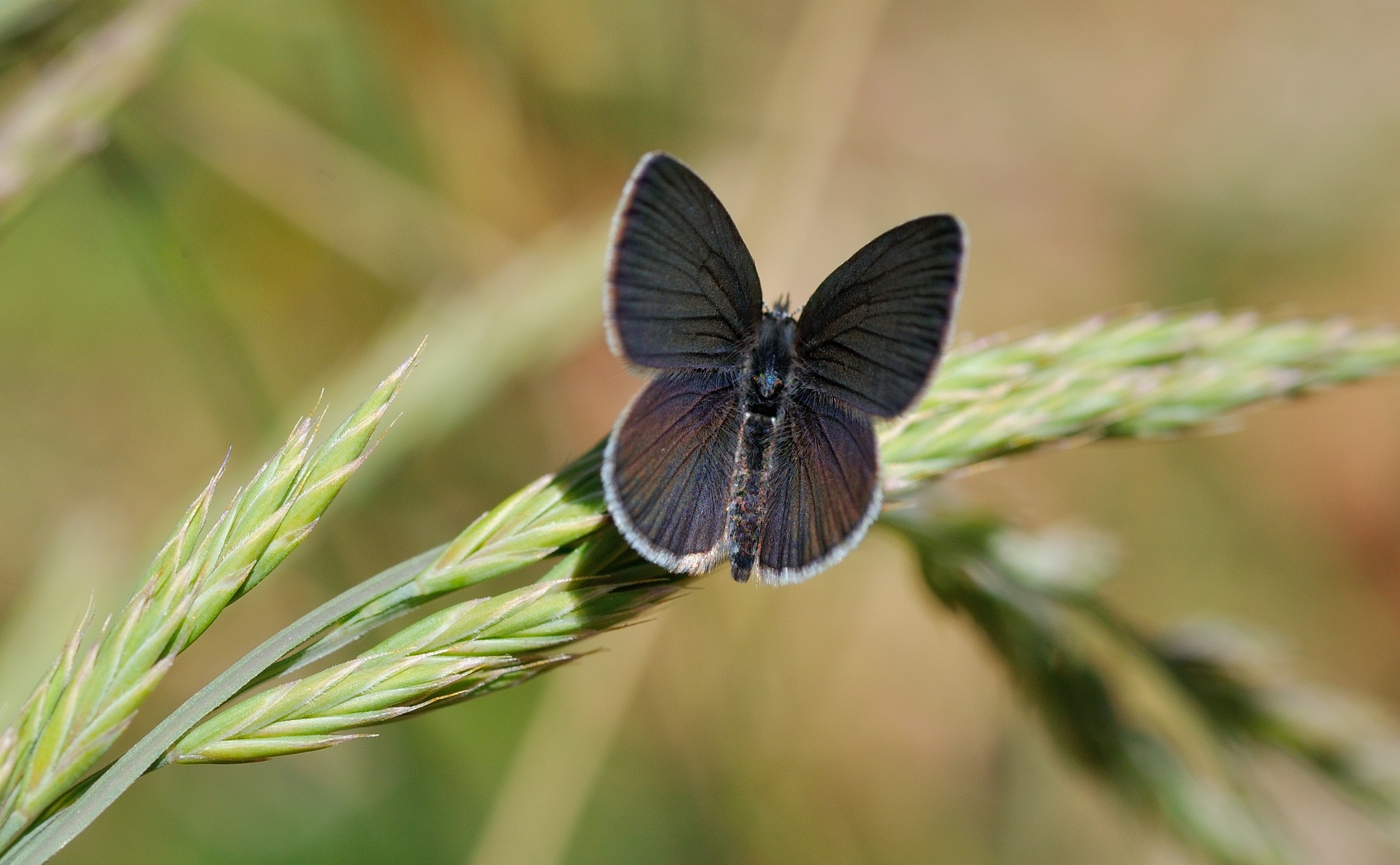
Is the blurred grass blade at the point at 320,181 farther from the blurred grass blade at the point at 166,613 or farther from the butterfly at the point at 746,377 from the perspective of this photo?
the blurred grass blade at the point at 166,613

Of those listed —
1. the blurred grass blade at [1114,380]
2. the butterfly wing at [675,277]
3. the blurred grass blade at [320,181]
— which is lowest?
the blurred grass blade at [1114,380]

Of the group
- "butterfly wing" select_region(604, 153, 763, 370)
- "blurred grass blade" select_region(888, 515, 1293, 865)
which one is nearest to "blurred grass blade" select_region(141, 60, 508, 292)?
"butterfly wing" select_region(604, 153, 763, 370)

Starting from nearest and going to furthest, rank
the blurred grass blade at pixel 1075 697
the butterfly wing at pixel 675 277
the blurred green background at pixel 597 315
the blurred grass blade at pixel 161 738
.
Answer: the blurred grass blade at pixel 161 738, the butterfly wing at pixel 675 277, the blurred grass blade at pixel 1075 697, the blurred green background at pixel 597 315

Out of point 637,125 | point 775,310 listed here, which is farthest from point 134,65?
point 637,125

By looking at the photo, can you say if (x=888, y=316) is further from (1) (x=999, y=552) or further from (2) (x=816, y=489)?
(1) (x=999, y=552)

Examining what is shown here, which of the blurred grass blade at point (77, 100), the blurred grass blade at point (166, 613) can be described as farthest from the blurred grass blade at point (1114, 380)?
the blurred grass blade at point (77, 100)

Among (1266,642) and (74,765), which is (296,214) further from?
(1266,642)

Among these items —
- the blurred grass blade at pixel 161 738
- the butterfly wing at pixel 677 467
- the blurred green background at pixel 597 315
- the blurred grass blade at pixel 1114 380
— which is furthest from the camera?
the blurred green background at pixel 597 315

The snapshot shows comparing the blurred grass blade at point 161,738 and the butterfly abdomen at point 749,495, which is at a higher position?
the butterfly abdomen at point 749,495
